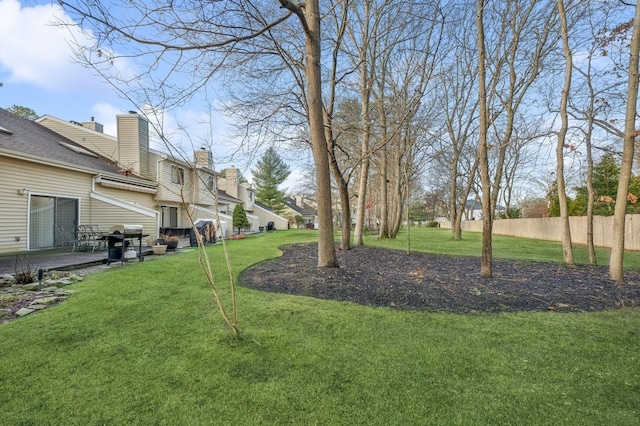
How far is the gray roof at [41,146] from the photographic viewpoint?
9.79 metres

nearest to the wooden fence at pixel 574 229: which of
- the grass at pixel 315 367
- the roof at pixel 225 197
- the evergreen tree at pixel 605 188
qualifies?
the evergreen tree at pixel 605 188

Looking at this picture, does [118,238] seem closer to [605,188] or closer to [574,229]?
[574,229]

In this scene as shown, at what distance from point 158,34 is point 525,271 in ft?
27.3

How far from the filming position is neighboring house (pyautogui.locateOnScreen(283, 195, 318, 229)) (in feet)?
150

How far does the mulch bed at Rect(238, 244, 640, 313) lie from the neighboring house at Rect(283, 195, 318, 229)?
1448 inches

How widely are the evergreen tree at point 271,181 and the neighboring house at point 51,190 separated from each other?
93.3ft

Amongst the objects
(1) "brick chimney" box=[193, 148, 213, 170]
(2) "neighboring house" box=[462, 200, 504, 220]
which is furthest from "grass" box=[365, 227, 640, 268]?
(2) "neighboring house" box=[462, 200, 504, 220]

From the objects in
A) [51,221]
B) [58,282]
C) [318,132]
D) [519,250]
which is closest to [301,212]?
[519,250]

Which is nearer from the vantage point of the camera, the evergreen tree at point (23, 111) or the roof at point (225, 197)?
the evergreen tree at point (23, 111)

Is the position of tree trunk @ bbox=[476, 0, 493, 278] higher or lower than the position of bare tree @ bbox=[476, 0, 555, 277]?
lower

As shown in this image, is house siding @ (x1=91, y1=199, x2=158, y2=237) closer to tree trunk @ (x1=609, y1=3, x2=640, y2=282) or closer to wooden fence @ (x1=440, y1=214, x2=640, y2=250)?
tree trunk @ (x1=609, y1=3, x2=640, y2=282)

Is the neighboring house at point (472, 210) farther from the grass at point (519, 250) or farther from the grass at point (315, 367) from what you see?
the grass at point (315, 367)

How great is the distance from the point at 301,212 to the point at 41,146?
151ft

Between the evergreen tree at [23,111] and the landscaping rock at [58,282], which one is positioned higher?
the evergreen tree at [23,111]
